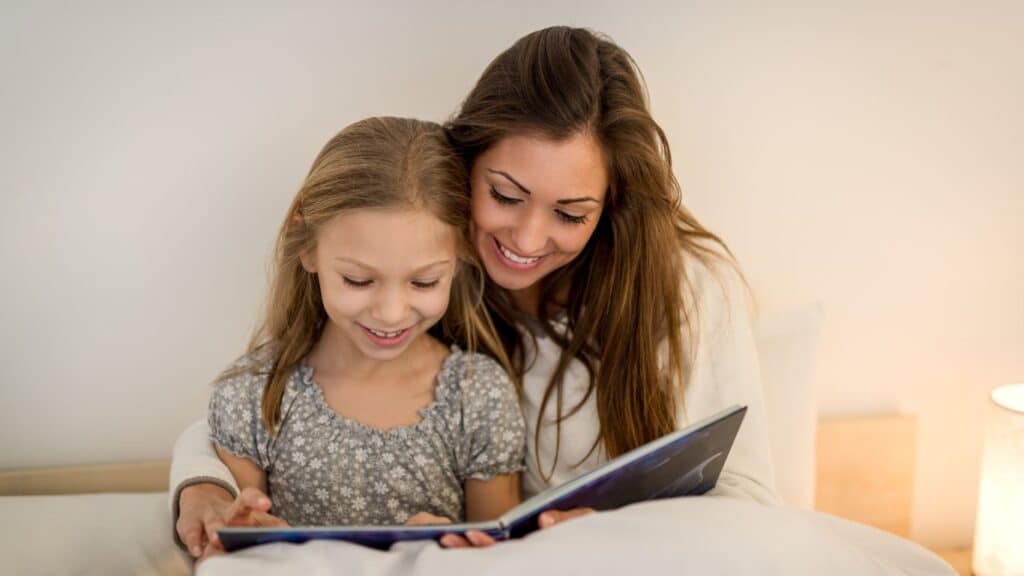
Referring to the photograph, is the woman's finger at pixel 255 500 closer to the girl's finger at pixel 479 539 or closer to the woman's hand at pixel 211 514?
the woman's hand at pixel 211 514

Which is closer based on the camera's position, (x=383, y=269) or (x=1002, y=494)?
(x=383, y=269)

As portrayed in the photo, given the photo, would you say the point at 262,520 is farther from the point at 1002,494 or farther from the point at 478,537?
the point at 1002,494

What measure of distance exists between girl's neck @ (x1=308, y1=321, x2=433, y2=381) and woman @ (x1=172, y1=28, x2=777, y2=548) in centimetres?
18

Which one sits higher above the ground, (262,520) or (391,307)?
(391,307)

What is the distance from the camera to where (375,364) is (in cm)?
136

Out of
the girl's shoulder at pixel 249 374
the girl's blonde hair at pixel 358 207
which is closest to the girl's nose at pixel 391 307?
the girl's blonde hair at pixel 358 207

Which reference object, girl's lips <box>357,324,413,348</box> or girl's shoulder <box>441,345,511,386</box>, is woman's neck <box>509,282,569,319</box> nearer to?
girl's shoulder <box>441,345,511,386</box>

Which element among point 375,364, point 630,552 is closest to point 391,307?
point 375,364

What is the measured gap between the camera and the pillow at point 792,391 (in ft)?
5.08

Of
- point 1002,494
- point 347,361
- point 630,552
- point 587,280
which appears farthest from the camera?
point 1002,494

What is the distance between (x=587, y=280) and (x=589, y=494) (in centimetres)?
45

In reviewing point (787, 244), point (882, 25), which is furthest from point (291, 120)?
point (882, 25)

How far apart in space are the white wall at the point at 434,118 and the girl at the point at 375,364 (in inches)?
9.0

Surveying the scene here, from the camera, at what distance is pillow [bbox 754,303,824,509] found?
5.08 feet
